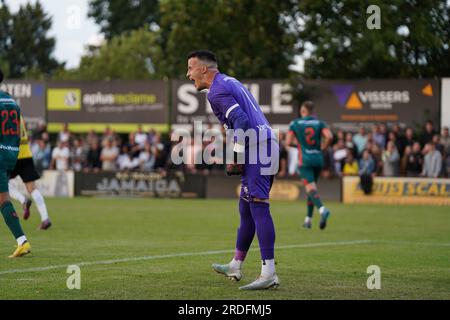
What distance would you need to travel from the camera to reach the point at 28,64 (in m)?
77.6

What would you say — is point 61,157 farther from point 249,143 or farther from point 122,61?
point 122,61

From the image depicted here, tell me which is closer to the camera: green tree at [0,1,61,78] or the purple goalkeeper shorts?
the purple goalkeeper shorts

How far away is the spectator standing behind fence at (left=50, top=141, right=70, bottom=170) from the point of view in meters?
32.8

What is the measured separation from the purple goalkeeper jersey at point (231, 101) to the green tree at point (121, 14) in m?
64.6

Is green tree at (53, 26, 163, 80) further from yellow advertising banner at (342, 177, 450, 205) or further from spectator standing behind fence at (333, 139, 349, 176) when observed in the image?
yellow advertising banner at (342, 177, 450, 205)

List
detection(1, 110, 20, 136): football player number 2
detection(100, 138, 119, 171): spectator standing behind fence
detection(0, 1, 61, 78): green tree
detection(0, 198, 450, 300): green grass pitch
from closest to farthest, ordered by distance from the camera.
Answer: detection(0, 198, 450, 300): green grass pitch < detection(1, 110, 20, 136): football player number 2 < detection(100, 138, 119, 171): spectator standing behind fence < detection(0, 1, 61, 78): green tree

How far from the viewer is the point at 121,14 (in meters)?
77.3

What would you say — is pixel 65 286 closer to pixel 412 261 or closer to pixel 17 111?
pixel 17 111

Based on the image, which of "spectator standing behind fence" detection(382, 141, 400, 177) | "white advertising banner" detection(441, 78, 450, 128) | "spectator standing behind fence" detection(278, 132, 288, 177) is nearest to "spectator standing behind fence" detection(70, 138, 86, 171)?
"spectator standing behind fence" detection(278, 132, 288, 177)

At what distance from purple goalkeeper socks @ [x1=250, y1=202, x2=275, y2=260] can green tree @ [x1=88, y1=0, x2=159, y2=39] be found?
64.9 meters

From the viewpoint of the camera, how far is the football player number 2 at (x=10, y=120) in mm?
12492

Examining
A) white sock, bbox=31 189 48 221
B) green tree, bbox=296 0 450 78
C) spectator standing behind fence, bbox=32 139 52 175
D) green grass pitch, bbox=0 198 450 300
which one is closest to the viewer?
green grass pitch, bbox=0 198 450 300

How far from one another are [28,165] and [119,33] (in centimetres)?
6250

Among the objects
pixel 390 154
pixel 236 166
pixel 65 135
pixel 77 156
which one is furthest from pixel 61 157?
pixel 236 166
